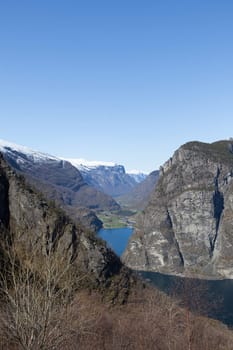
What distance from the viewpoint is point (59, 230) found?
5519 cm

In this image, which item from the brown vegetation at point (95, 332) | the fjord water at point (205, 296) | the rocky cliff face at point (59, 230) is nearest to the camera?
the brown vegetation at point (95, 332)

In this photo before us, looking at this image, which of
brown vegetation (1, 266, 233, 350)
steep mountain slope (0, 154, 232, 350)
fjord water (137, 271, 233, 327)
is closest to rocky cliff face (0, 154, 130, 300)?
steep mountain slope (0, 154, 232, 350)

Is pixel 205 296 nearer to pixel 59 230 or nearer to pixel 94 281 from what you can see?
pixel 94 281

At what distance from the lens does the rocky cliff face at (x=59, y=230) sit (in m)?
52.6

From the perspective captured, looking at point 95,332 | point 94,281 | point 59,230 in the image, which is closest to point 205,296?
point 95,332

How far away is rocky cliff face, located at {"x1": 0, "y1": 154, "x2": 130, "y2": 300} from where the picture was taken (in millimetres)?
52594

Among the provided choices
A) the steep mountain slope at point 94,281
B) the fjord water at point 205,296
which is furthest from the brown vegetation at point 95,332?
the fjord water at point 205,296

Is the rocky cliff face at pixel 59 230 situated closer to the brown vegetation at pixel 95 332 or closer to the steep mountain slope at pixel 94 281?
the steep mountain slope at pixel 94 281

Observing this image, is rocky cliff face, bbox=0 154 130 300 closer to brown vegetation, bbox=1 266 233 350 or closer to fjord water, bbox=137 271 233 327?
fjord water, bbox=137 271 233 327

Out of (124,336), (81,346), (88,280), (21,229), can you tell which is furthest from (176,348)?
(21,229)

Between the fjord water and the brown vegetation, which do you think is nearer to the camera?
the brown vegetation

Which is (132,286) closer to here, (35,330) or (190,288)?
(190,288)

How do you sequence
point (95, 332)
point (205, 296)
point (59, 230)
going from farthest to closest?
point (59, 230) → point (205, 296) → point (95, 332)

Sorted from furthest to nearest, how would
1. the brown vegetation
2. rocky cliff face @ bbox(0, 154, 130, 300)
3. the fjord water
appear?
rocky cliff face @ bbox(0, 154, 130, 300) → the fjord water → the brown vegetation
